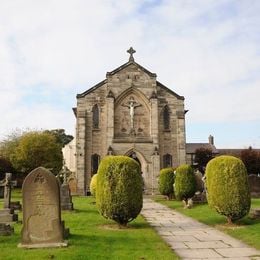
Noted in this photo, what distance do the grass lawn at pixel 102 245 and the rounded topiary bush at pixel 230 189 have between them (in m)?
2.79

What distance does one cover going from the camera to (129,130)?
40.9m

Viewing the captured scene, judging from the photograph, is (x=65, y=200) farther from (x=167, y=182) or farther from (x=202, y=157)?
(x=202, y=157)

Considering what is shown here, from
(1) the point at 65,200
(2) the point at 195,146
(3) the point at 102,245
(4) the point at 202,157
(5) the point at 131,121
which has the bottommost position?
(3) the point at 102,245

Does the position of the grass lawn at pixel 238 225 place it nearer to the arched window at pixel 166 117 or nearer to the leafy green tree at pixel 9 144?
the arched window at pixel 166 117

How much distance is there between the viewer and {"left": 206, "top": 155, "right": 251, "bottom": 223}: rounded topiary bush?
15422 mm

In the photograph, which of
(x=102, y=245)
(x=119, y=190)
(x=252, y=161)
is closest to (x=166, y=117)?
(x=252, y=161)

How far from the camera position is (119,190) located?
15.1 m

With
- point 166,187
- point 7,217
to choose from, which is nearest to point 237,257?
point 7,217

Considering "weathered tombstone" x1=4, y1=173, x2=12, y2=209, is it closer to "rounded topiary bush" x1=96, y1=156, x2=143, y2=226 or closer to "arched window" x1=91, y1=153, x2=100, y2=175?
"rounded topiary bush" x1=96, y1=156, x2=143, y2=226

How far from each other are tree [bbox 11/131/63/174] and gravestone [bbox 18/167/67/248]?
35.0 m

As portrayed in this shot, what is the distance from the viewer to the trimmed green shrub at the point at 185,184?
81.1ft

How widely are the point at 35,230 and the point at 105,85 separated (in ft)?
102

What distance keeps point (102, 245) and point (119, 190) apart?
395 centimetres

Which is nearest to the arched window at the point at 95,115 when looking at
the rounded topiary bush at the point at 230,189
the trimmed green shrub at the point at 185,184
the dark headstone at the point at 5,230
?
the trimmed green shrub at the point at 185,184
